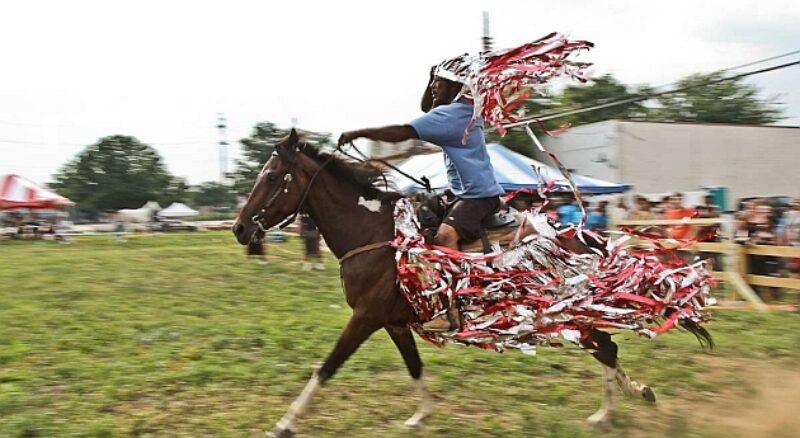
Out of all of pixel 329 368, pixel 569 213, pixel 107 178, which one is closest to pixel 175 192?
pixel 107 178

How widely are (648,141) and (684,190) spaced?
246cm

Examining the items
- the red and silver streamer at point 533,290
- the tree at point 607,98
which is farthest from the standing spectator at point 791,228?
the tree at point 607,98

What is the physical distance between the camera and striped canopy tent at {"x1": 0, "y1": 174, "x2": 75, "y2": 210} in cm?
3719

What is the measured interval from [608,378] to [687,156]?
74.5ft

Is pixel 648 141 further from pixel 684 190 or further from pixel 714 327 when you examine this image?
pixel 714 327

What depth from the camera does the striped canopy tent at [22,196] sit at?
122 feet

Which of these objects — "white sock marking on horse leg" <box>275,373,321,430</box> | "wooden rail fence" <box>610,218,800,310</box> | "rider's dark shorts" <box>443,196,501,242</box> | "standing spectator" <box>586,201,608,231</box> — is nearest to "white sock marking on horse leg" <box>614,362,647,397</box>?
"rider's dark shorts" <box>443,196,501,242</box>

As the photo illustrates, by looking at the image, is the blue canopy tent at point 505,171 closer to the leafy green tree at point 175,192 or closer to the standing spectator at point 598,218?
the standing spectator at point 598,218

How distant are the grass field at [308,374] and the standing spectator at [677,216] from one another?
1.59 meters

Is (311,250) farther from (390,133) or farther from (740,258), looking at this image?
(390,133)

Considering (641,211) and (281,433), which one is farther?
(641,211)

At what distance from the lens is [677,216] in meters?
14.6

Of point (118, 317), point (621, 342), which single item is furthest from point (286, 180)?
point (118, 317)

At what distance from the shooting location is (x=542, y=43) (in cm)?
546
